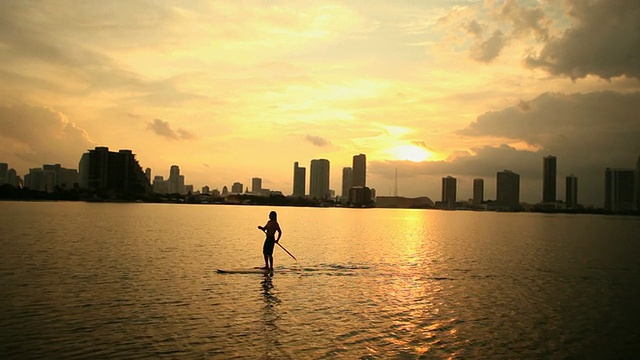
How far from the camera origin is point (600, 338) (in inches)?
704

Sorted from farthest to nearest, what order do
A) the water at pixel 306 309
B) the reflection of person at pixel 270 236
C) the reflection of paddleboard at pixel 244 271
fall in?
the reflection of person at pixel 270 236, the reflection of paddleboard at pixel 244 271, the water at pixel 306 309

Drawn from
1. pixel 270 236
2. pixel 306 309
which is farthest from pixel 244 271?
pixel 306 309

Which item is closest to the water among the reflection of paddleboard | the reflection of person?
the reflection of paddleboard

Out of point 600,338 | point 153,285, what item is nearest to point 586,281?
point 600,338

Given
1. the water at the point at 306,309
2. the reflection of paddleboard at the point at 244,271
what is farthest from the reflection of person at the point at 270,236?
the water at the point at 306,309

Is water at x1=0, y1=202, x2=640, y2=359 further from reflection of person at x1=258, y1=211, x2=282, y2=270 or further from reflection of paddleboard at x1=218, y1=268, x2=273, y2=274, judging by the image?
reflection of person at x1=258, y1=211, x2=282, y2=270

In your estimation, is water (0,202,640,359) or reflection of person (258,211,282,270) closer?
water (0,202,640,359)

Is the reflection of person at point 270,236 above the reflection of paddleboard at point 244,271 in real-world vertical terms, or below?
above

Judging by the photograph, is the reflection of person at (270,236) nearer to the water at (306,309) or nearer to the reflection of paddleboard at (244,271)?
the reflection of paddleboard at (244,271)

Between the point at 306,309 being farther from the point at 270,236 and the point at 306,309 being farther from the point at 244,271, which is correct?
the point at 244,271

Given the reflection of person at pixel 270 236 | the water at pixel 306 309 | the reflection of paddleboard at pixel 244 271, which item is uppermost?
the reflection of person at pixel 270 236

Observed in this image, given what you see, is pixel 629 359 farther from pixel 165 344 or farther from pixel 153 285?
pixel 153 285

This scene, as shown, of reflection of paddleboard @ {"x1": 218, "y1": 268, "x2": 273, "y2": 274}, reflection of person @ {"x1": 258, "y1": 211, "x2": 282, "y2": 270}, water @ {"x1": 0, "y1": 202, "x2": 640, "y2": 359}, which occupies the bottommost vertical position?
water @ {"x1": 0, "y1": 202, "x2": 640, "y2": 359}

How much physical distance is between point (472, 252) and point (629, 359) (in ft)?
119
